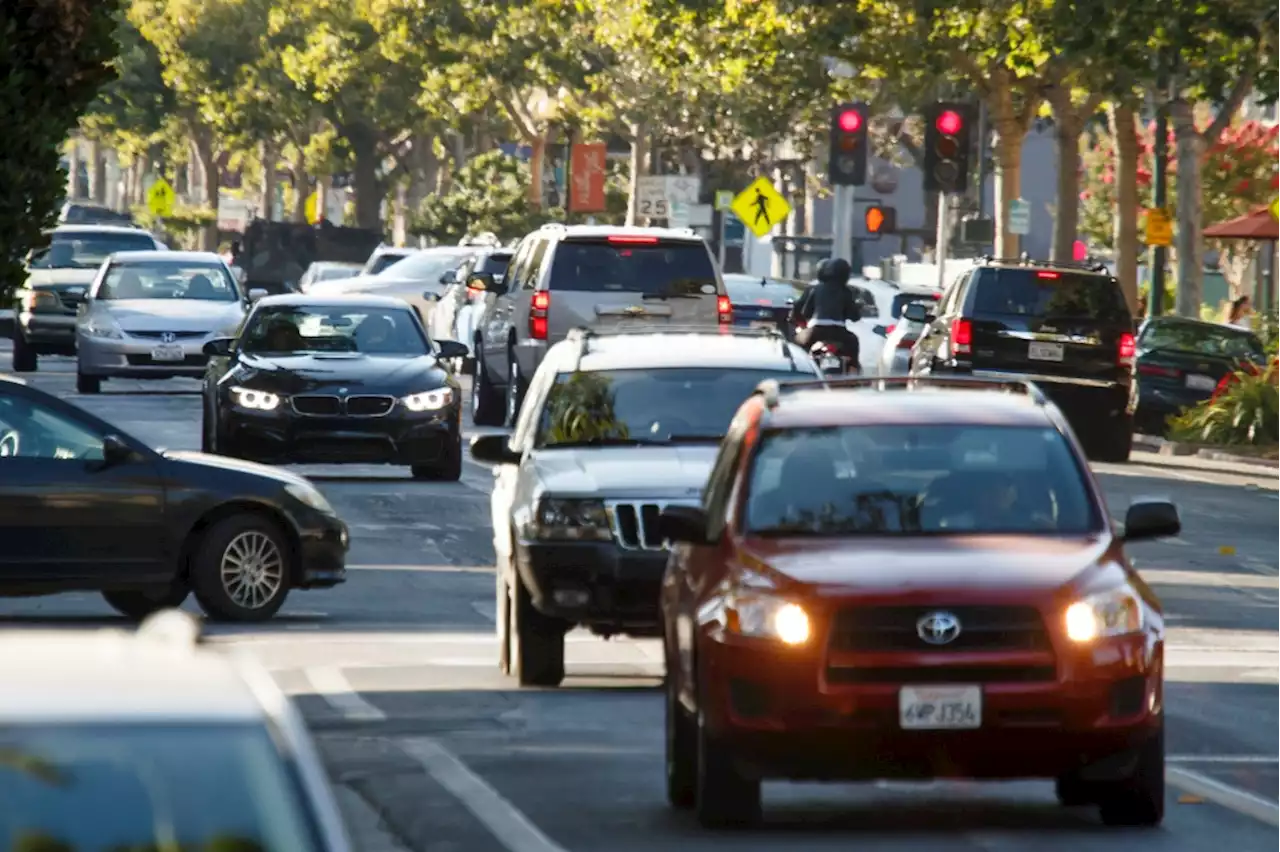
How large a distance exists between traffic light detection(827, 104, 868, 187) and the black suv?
787cm

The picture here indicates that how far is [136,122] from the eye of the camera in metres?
114

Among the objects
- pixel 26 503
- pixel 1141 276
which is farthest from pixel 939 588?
pixel 1141 276

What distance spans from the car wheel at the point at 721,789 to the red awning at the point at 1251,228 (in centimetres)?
4296

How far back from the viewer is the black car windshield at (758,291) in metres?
41.5

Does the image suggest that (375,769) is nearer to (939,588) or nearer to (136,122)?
(939,588)

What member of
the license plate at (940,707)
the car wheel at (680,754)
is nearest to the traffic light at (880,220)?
the car wheel at (680,754)

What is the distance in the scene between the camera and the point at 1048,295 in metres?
32.8

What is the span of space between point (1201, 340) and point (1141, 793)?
2876 centimetres

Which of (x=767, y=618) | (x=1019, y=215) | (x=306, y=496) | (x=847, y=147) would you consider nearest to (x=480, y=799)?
(x=767, y=618)

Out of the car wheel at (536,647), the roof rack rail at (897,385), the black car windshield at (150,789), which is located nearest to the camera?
the black car windshield at (150,789)

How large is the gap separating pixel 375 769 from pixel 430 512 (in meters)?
12.4

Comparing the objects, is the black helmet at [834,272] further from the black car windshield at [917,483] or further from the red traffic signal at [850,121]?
the black car windshield at [917,483]

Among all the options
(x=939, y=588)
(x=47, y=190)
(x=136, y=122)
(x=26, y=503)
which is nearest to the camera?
(x=939, y=588)

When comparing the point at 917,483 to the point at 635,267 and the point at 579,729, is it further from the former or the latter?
the point at 635,267
